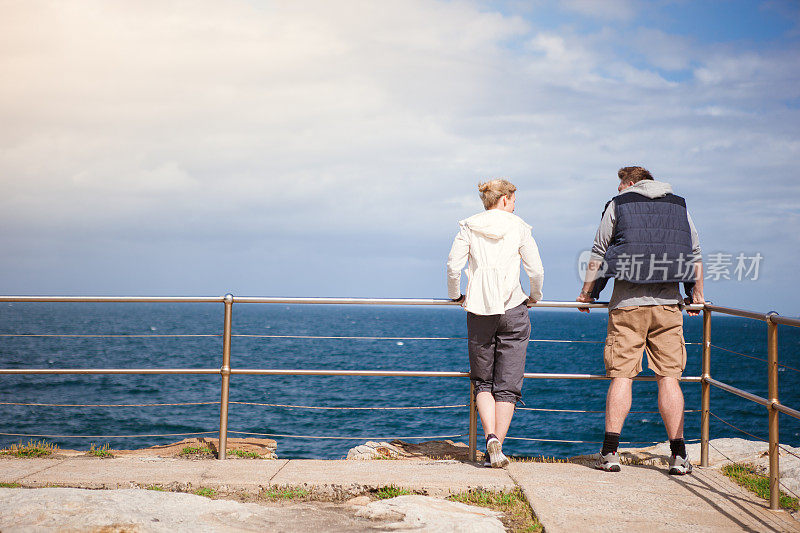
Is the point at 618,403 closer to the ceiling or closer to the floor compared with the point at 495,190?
closer to the floor

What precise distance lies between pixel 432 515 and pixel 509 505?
1.73 ft

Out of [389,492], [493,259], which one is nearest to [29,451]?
[389,492]

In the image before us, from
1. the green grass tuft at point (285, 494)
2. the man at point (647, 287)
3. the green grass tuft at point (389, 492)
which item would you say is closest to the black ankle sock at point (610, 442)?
the man at point (647, 287)

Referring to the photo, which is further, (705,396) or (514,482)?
(705,396)

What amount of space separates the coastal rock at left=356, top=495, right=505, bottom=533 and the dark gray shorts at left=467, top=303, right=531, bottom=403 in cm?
98

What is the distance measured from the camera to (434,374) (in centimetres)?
468

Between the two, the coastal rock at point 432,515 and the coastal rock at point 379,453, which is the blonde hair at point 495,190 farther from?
the coastal rock at point 379,453

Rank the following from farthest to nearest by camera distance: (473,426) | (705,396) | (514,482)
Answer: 1. (473,426)
2. (705,396)
3. (514,482)

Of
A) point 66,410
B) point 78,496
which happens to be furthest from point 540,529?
point 66,410

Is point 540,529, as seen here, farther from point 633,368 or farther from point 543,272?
point 543,272

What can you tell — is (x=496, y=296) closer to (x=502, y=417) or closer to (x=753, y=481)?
(x=502, y=417)

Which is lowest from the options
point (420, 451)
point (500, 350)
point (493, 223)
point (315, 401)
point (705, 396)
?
point (315, 401)

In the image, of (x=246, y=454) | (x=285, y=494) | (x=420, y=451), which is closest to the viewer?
(x=285, y=494)

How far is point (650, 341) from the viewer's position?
4.17 metres
